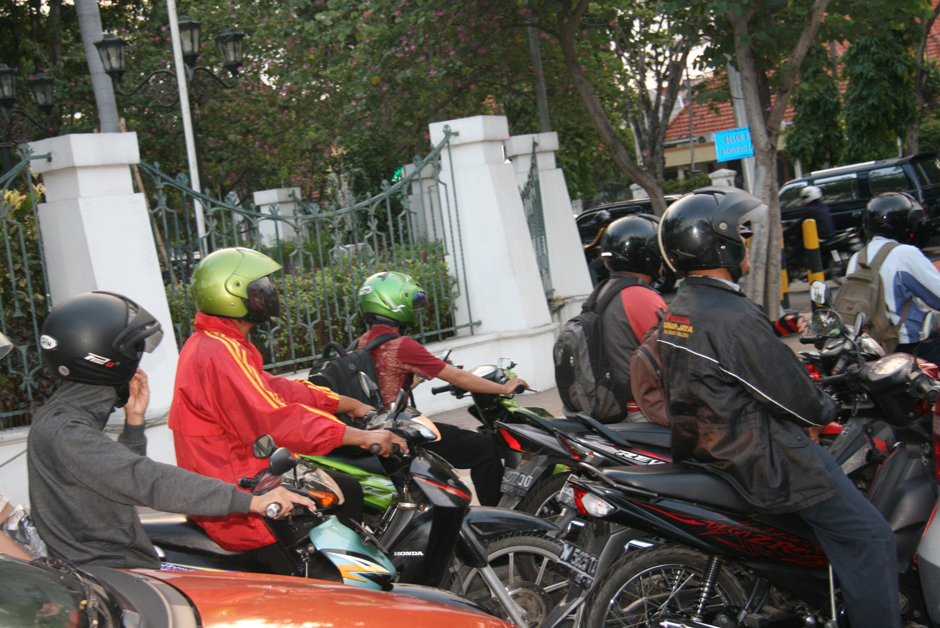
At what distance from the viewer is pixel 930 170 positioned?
1424cm

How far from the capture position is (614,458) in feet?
11.7

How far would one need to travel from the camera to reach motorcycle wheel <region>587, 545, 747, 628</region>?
3.01 m

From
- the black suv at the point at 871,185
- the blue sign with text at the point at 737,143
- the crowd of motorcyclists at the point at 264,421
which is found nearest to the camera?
the crowd of motorcyclists at the point at 264,421

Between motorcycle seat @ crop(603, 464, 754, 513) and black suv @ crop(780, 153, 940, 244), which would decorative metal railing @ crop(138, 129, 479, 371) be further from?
black suv @ crop(780, 153, 940, 244)

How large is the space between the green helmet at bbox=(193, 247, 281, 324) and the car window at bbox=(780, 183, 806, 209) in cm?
1359

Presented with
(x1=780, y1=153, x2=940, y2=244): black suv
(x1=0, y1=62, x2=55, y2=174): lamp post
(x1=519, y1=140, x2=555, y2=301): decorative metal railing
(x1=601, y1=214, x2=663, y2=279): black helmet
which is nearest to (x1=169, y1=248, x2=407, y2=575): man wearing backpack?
(x1=601, y1=214, x2=663, y2=279): black helmet

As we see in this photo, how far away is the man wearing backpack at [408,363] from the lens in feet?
13.8

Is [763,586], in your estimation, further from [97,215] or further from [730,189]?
[97,215]

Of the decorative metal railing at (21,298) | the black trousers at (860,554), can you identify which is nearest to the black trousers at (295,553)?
the black trousers at (860,554)

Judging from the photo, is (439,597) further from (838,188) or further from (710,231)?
(838,188)

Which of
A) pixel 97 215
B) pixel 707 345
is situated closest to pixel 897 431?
pixel 707 345

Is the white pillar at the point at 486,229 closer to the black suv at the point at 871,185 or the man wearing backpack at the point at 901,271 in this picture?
the man wearing backpack at the point at 901,271

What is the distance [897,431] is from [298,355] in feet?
16.9

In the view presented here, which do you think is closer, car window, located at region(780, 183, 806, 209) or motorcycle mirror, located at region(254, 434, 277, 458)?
motorcycle mirror, located at region(254, 434, 277, 458)
